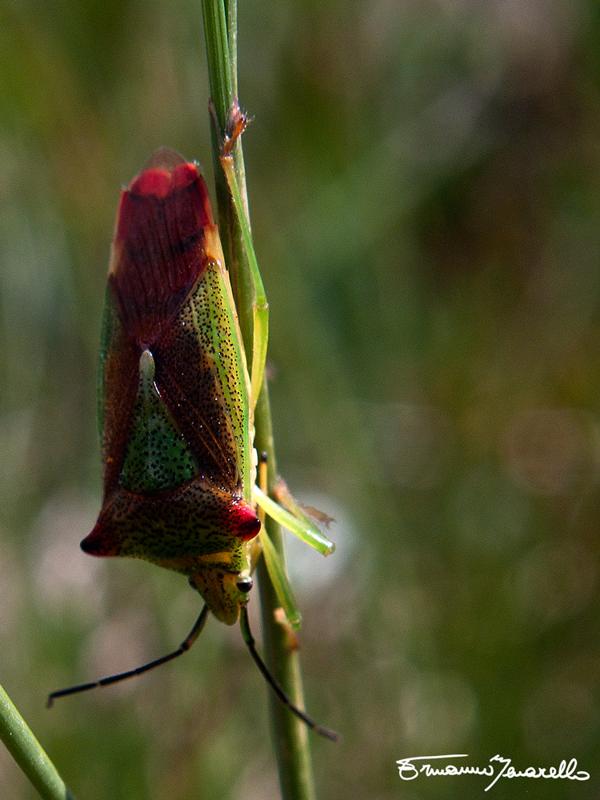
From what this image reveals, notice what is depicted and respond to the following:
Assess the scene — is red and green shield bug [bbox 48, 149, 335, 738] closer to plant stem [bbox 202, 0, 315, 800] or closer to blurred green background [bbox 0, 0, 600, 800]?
plant stem [bbox 202, 0, 315, 800]

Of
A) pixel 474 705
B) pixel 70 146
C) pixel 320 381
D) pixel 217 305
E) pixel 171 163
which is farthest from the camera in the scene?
pixel 70 146

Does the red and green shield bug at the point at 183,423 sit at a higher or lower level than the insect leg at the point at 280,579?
higher

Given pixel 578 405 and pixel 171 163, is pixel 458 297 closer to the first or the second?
pixel 578 405

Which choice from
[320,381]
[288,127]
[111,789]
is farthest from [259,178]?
[111,789]

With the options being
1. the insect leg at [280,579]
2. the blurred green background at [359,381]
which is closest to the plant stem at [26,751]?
the insect leg at [280,579]

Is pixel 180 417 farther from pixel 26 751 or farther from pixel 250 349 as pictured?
pixel 26 751

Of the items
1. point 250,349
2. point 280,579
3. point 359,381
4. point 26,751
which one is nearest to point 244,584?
point 280,579

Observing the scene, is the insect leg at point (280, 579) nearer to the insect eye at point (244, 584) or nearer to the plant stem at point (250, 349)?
the plant stem at point (250, 349)
